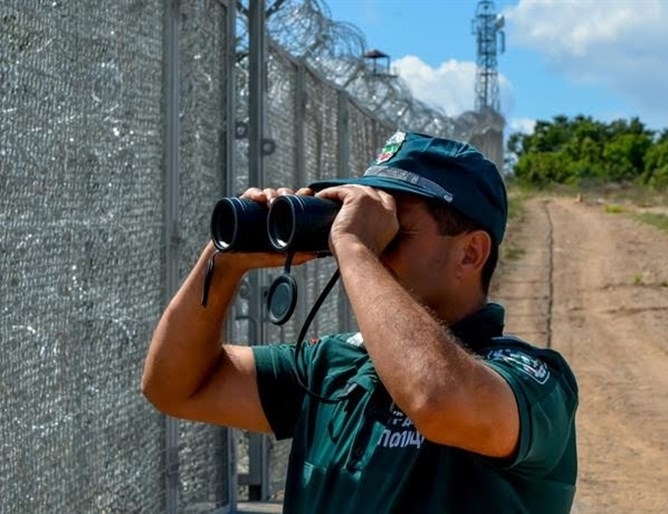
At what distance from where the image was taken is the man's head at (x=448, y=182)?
267 cm

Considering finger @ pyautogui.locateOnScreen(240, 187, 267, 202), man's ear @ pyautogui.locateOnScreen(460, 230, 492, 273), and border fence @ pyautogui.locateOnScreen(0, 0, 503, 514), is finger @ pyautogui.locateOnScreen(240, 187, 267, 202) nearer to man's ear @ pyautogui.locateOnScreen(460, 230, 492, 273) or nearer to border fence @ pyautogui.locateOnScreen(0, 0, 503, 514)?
man's ear @ pyautogui.locateOnScreen(460, 230, 492, 273)

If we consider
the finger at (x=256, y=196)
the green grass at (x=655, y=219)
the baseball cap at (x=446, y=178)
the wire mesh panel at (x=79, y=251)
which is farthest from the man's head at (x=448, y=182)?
the green grass at (x=655, y=219)

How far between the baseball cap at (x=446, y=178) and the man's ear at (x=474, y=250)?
0.07 ft

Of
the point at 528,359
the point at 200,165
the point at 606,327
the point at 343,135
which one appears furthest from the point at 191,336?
the point at 606,327

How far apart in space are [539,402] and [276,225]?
0.60 metres

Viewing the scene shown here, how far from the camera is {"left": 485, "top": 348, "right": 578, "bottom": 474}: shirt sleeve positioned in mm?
2432

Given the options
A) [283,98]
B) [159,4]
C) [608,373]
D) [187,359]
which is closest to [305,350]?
[187,359]

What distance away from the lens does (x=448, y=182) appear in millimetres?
2682

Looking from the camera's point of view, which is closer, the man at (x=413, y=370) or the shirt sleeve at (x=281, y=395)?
the man at (x=413, y=370)

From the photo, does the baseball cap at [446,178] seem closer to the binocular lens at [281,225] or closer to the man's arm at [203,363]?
the binocular lens at [281,225]

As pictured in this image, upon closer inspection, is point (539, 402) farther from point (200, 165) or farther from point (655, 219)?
point (655, 219)

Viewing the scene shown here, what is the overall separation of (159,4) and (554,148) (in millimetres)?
78373

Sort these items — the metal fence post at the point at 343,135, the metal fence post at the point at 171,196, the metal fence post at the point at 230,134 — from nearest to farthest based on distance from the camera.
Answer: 1. the metal fence post at the point at 171,196
2. the metal fence post at the point at 230,134
3. the metal fence post at the point at 343,135

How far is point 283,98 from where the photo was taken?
275 inches
